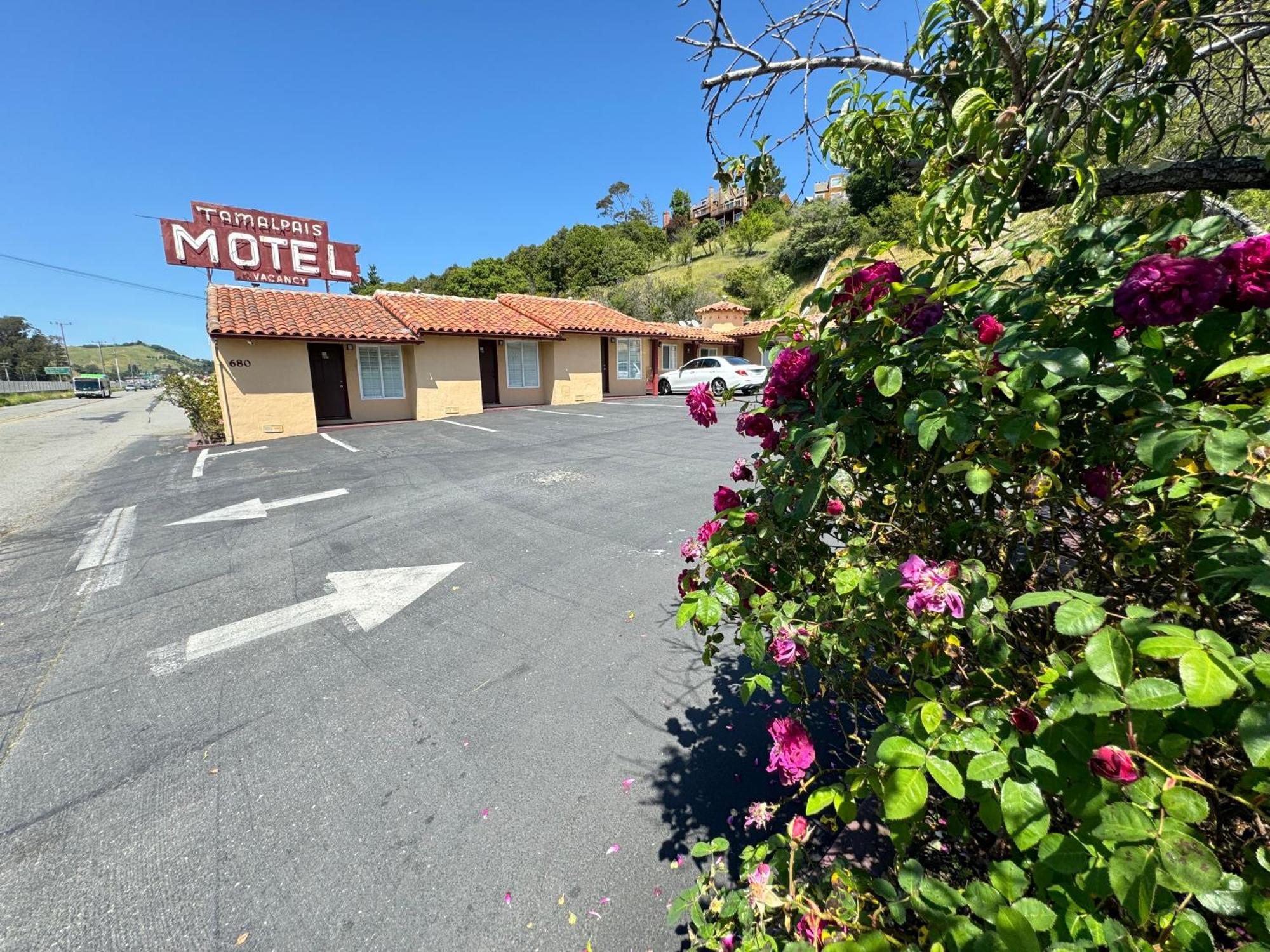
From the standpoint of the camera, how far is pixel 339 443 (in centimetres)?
1181

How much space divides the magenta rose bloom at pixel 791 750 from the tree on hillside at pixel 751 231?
5133 centimetres

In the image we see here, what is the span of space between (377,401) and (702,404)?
51.5 feet

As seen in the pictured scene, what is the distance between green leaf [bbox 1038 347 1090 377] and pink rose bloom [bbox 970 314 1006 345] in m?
0.13

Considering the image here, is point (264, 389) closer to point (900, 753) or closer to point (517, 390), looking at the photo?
point (517, 390)

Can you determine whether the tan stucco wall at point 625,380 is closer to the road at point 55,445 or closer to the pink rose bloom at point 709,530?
the road at point 55,445

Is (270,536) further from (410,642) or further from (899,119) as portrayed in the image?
(899,119)

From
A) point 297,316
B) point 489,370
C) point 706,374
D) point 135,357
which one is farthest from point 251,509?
point 135,357

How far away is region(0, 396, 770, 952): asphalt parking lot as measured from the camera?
1885mm

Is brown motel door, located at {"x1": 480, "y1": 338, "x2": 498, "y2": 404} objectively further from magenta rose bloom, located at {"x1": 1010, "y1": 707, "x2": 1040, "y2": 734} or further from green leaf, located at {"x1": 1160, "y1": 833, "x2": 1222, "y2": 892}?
green leaf, located at {"x1": 1160, "y1": 833, "x2": 1222, "y2": 892}

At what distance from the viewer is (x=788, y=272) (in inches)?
1535

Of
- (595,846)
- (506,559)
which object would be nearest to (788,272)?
(506,559)

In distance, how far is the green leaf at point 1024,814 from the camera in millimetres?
873

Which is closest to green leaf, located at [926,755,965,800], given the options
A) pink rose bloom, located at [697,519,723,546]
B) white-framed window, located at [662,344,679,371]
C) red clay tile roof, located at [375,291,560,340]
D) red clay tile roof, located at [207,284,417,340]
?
pink rose bloom, located at [697,519,723,546]

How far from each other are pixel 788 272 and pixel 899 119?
1617 inches
